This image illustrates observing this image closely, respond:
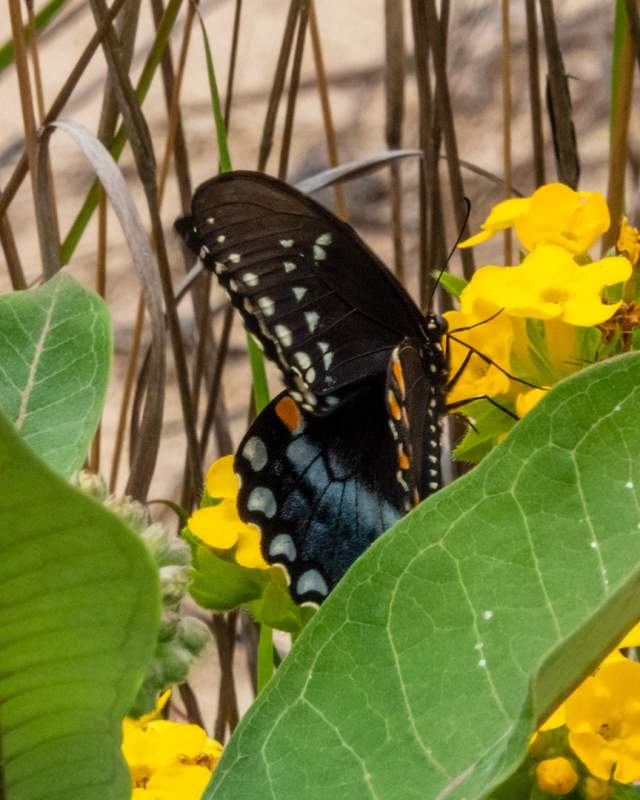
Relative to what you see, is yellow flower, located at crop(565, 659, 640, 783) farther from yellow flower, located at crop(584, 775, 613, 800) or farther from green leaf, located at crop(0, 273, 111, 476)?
green leaf, located at crop(0, 273, 111, 476)

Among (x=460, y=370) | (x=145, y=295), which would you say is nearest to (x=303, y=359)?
(x=145, y=295)

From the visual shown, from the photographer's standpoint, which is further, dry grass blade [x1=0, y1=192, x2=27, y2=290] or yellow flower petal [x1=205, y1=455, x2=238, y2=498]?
dry grass blade [x1=0, y1=192, x2=27, y2=290]

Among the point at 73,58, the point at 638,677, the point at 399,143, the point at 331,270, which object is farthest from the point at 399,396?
the point at 73,58

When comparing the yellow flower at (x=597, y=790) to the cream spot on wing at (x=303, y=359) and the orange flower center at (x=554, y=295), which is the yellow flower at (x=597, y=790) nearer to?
the orange flower center at (x=554, y=295)

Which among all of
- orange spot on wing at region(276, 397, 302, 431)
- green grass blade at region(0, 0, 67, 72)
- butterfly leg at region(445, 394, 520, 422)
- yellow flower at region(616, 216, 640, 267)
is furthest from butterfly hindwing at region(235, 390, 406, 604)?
green grass blade at region(0, 0, 67, 72)

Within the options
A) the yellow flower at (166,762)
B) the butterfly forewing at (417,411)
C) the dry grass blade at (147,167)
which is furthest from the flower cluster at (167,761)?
the dry grass blade at (147,167)
